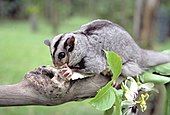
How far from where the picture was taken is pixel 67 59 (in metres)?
1.71

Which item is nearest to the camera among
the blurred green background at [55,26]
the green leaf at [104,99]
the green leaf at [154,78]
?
the green leaf at [104,99]

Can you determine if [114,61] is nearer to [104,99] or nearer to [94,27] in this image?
[104,99]

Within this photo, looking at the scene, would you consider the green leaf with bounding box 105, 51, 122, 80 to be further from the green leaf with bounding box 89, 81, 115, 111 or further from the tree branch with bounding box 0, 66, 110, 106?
the tree branch with bounding box 0, 66, 110, 106

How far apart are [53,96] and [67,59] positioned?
0.47m

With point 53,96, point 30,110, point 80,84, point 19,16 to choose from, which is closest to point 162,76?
point 80,84

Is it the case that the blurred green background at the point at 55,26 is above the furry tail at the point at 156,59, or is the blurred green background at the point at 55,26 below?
below

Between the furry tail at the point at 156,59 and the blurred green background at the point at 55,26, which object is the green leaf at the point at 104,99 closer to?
the furry tail at the point at 156,59

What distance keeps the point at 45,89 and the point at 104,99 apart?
7.3 inches

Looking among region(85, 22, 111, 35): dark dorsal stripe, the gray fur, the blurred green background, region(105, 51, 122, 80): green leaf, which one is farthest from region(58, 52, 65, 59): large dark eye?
the blurred green background

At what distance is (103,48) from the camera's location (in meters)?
1.82

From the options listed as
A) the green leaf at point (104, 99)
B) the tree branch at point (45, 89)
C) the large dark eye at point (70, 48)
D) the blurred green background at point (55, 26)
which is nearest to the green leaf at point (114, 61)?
the green leaf at point (104, 99)

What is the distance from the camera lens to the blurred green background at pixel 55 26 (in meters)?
4.29

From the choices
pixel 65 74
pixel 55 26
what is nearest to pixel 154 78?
pixel 65 74

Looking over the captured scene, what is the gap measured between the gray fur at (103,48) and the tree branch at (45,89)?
0.31 meters
